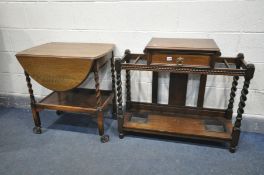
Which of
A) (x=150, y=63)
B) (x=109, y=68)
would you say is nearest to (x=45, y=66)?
(x=109, y=68)

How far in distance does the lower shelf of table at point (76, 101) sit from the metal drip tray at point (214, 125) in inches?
35.5

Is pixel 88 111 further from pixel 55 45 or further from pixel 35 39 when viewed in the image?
pixel 35 39

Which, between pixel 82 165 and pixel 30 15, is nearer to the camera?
pixel 82 165

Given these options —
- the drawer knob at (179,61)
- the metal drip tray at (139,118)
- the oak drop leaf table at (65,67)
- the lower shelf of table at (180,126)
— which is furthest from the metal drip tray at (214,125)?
the oak drop leaf table at (65,67)

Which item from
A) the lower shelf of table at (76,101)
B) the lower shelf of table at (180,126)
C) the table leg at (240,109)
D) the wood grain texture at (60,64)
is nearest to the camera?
the table leg at (240,109)

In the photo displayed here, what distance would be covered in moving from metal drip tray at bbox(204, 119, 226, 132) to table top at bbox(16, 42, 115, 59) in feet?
3.51

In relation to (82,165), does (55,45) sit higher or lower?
higher

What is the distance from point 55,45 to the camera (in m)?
2.10

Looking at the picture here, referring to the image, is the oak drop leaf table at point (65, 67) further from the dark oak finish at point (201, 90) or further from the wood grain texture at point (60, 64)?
the dark oak finish at point (201, 90)

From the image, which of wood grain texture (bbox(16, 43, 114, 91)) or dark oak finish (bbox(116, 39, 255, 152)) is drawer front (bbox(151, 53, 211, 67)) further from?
wood grain texture (bbox(16, 43, 114, 91))

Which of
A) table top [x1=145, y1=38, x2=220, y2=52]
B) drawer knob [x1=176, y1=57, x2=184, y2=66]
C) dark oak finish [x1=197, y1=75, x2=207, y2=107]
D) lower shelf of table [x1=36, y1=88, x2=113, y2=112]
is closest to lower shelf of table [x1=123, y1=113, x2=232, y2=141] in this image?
dark oak finish [x1=197, y1=75, x2=207, y2=107]

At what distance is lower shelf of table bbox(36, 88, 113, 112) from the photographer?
6.52ft

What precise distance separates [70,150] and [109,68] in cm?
87

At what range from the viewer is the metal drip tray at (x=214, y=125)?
1928 mm
